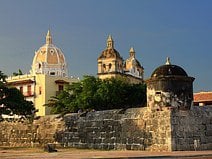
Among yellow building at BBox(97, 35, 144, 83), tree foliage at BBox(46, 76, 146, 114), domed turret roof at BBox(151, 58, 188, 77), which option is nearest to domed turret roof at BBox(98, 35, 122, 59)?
yellow building at BBox(97, 35, 144, 83)

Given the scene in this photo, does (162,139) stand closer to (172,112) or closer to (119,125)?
(172,112)

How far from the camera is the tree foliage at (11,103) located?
25234 millimetres

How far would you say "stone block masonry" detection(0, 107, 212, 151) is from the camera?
19.6 m

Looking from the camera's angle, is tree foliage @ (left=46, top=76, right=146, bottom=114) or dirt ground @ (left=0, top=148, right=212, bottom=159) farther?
tree foliage @ (left=46, top=76, right=146, bottom=114)

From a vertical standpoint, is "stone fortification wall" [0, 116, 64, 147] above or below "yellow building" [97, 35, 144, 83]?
below

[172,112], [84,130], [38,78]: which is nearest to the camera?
[172,112]

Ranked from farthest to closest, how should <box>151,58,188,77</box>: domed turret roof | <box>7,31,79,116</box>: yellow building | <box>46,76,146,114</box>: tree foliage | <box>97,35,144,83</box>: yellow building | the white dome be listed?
Result: the white dome
<box>97,35,144,83</box>: yellow building
<box>7,31,79,116</box>: yellow building
<box>46,76,146,114</box>: tree foliage
<box>151,58,188,77</box>: domed turret roof

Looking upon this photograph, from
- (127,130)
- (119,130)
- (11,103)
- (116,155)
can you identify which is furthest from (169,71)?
(11,103)

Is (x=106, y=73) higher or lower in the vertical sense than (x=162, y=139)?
higher

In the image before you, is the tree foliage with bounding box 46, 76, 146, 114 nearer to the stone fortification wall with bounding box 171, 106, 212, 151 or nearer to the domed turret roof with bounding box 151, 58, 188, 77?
the domed turret roof with bounding box 151, 58, 188, 77

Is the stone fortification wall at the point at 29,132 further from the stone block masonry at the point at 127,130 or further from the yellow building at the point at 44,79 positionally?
the yellow building at the point at 44,79

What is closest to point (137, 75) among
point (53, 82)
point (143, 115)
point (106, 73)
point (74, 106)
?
point (106, 73)

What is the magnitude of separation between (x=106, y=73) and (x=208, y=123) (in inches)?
1807

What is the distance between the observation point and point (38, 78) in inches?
2544
